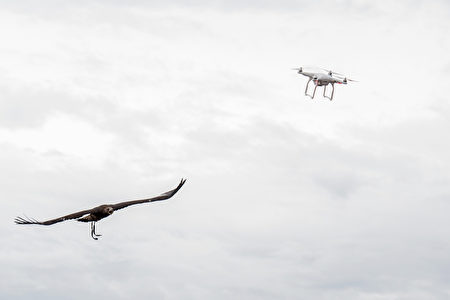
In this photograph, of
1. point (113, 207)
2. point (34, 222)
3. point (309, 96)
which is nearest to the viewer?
point (34, 222)

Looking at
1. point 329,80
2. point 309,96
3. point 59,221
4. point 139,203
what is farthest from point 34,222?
point 329,80

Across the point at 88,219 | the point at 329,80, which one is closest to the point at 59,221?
the point at 88,219

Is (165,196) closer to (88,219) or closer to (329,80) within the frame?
(88,219)

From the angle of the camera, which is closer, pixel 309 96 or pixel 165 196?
pixel 165 196

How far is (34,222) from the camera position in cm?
7306

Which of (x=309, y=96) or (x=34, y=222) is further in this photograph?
(x=309, y=96)

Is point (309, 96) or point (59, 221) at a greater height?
point (309, 96)

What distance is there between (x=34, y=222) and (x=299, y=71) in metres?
109

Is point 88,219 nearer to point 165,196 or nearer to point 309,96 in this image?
point 165,196

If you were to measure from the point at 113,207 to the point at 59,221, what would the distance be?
4.67m

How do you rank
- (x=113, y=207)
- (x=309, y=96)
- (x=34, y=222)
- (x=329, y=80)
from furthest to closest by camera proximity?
(x=329, y=80) < (x=309, y=96) < (x=113, y=207) < (x=34, y=222)

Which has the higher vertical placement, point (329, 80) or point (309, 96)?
point (329, 80)

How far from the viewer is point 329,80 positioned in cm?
17400

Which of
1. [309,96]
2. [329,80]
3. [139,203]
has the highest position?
[329,80]
